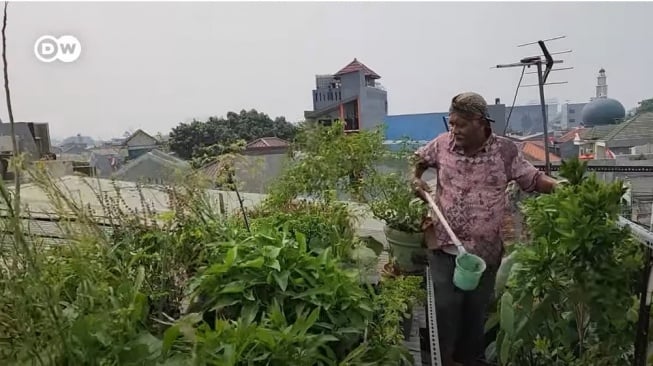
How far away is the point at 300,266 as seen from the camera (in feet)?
3.32

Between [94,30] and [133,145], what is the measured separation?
1.62 ft

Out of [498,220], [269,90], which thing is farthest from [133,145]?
[498,220]

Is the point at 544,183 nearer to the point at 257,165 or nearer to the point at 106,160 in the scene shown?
the point at 257,165

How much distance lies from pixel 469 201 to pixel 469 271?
1.09 feet

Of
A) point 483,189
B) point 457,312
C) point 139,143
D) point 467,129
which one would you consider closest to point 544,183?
point 483,189

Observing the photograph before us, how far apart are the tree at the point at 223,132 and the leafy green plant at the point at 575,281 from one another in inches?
37.7

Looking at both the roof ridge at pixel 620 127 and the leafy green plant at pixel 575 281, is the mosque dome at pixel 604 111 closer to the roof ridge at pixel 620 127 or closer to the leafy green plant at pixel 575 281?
the roof ridge at pixel 620 127

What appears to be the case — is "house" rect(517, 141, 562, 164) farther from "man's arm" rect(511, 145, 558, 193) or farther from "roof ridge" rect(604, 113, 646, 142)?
"roof ridge" rect(604, 113, 646, 142)

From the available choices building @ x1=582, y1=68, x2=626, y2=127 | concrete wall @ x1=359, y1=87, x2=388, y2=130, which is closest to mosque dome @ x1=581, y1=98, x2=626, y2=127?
building @ x1=582, y1=68, x2=626, y2=127

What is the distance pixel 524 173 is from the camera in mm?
1486

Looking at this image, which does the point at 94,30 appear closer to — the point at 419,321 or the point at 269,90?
the point at 269,90

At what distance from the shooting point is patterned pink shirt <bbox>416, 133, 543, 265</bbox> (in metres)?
1.49

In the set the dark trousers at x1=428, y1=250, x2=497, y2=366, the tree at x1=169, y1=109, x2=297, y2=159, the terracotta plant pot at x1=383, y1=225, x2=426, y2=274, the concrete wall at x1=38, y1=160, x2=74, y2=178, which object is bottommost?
the dark trousers at x1=428, y1=250, x2=497, y2=366

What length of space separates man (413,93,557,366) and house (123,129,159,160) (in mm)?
950
